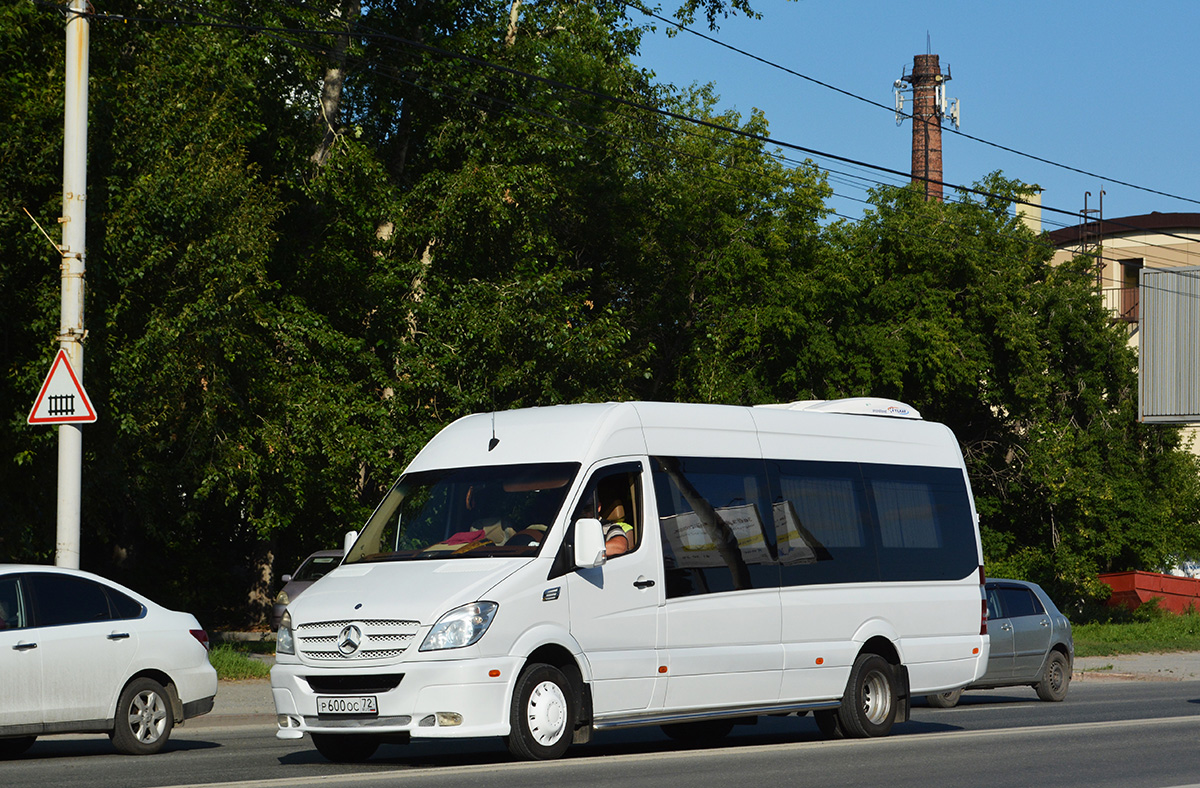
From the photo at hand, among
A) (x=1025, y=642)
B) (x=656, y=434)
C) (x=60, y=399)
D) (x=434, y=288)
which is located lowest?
(x=1025, y=642)

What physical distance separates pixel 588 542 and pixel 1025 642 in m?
11.0

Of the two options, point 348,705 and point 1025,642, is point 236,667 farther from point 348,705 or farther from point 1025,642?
point 1025,642

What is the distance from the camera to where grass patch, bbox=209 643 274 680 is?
19492mm

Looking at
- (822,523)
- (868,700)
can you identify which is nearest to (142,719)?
(822,523)

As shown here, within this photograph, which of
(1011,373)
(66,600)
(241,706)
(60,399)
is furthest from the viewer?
(1011,373)

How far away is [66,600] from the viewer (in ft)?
39.5

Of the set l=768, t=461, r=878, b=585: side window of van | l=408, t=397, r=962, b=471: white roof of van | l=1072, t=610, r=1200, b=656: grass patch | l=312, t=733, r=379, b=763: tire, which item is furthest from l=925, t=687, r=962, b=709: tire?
l=1072, t=610, r=1200, b=656: grass patch

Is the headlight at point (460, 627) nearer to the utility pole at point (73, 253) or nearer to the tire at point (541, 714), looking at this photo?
the tire at point (541, 714)

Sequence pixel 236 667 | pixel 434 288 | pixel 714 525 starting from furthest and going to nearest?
pixel 434 288 → pixel 236 667 → pixel 714 525

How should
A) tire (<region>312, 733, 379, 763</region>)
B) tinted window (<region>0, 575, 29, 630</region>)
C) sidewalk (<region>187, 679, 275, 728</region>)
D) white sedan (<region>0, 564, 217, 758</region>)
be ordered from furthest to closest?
sidewalk (<region>187, 679, 275, 728</region>) < tinted window (<region>0, 575, 29, 630</region>) < white sedan (<region>0, 564, 217, 758</region>) < tire (<region>312, 733, 379, 763</region>)

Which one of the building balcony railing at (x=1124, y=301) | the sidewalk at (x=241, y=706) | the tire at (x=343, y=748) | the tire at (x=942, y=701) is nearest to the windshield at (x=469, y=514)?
the tire at (x=343, y=748)

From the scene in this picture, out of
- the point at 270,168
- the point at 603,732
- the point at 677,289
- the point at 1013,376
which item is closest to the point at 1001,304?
the point at 1013,376

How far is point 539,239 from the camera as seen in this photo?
25.8 m

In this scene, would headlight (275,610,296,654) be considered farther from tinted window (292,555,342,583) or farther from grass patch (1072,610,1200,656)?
grass patch (1072,610,1200,656)
